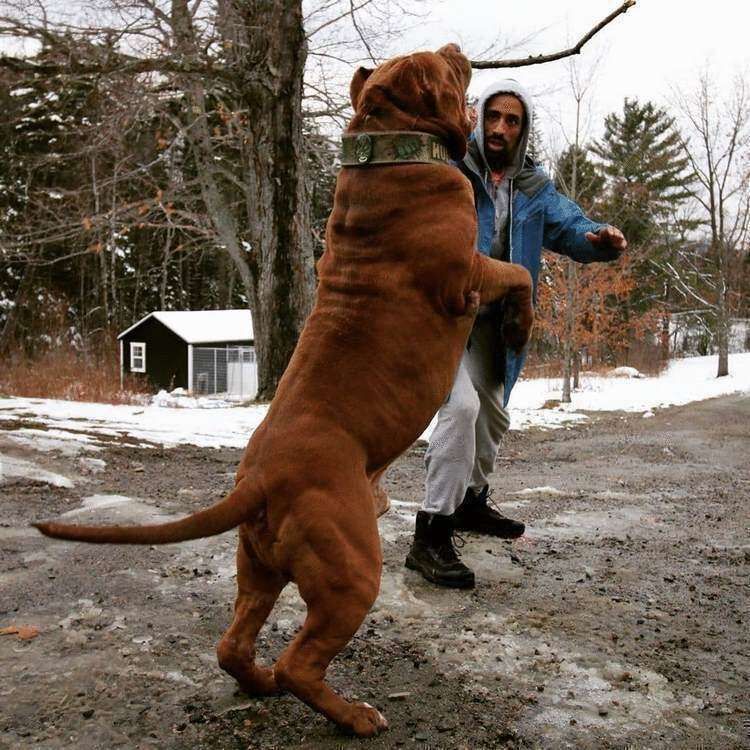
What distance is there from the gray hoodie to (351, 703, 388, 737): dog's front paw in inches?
80.8

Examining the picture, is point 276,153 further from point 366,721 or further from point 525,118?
point 366,721

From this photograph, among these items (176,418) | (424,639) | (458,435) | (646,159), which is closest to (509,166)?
(458,435)

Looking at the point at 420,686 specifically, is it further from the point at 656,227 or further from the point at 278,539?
the point at 656,227

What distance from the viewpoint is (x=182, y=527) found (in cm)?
182

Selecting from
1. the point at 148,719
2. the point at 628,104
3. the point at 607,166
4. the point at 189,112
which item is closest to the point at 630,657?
the point at 148,719

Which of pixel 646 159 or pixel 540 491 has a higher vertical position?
pixel 646 159

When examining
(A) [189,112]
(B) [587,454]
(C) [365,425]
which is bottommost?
(B) [587,454]

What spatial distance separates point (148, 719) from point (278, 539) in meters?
0.71

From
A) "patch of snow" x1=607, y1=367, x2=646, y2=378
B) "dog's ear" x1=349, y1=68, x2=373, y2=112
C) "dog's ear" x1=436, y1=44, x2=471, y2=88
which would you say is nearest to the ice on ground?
"dog's ear" x1=349, y1=68, x2=373, y2=112

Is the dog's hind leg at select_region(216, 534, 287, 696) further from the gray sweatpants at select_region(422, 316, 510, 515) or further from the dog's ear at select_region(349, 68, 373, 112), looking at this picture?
the dog's ear at select_region(349, 68, 373, 112)

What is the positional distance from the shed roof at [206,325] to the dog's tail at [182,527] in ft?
67.1

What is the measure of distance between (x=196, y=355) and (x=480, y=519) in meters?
20.1

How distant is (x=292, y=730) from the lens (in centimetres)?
205

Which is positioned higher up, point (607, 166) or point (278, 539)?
point (607, 166)
